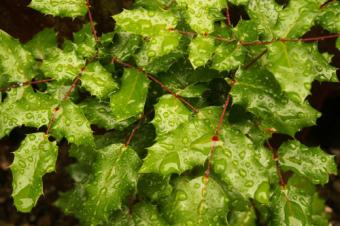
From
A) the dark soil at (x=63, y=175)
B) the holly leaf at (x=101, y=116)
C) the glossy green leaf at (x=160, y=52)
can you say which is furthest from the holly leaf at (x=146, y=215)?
the dark soil at (x=63, y=175)

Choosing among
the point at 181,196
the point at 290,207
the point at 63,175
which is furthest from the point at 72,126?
the point at 63,175

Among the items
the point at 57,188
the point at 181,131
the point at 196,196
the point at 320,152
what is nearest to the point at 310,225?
the point at 320,152

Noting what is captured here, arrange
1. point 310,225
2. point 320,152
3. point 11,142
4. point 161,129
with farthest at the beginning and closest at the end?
point 11,142 < point 320,152 < point 310,225 < point 161,129

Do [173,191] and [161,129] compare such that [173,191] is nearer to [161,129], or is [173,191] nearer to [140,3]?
[161,129]

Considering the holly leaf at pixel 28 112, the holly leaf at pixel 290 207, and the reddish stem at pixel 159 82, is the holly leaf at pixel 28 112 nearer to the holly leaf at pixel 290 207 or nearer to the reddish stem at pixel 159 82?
the reddish stem at pixel 159 82

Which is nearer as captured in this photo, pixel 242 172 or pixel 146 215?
pixel 242 172

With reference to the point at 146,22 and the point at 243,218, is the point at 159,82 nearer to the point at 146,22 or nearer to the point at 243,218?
the point at 146,22
